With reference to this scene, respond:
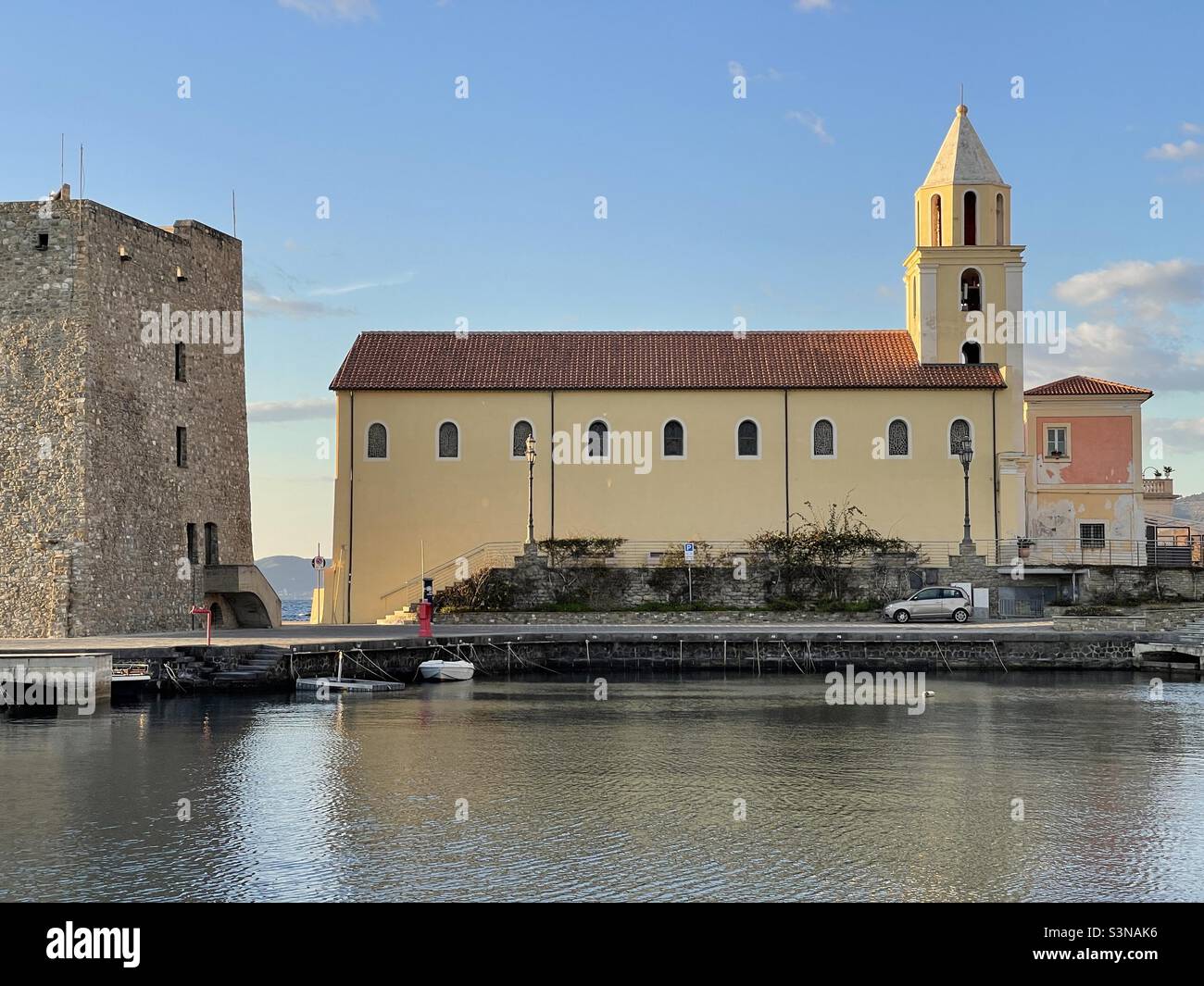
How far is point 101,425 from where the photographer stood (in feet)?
108

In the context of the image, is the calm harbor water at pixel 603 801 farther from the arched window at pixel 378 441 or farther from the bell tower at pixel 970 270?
the bell tower at pixel 970 270


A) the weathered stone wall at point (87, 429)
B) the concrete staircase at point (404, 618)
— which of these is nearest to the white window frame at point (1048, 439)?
the concrete staircase at point (404, 618)

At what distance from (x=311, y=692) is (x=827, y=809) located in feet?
48.6

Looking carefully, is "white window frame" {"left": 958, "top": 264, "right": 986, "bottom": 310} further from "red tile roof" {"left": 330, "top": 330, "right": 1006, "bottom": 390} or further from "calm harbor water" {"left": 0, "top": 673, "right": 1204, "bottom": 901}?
"calm harbor water" {"left": 0, "top": 673, "right": 1204, "bottom": 901}

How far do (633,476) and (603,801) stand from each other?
28.3 meters

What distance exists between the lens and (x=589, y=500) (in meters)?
44.2

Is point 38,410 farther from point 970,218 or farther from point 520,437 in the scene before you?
point 970,218

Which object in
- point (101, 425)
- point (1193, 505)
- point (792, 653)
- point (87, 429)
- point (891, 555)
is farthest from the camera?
point (1193, 505)

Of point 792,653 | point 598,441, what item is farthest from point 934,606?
point 598,441
